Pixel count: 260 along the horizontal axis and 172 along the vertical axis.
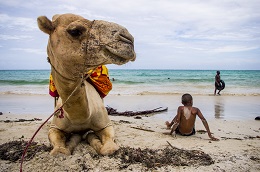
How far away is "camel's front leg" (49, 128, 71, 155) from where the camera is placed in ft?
11.8

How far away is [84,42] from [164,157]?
2.04 meters

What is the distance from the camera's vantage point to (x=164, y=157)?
3725 mm

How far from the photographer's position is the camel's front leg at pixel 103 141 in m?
3.72

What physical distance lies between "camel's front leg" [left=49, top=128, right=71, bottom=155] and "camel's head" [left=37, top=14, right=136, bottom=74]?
1292mm

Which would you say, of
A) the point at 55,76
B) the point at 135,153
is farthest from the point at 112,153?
the point at 55,76

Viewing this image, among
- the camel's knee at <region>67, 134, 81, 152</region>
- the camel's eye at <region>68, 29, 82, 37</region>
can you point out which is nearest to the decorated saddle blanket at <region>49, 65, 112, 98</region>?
the camel's knee at <region>67, 134, 81, 152</region>

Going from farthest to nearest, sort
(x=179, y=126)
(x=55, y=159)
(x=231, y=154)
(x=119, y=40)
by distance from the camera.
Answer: (x=179, y=126) → (x=231, y=154) → (x=55, y=159) → (x=119, y=40)

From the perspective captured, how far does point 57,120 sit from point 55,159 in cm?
78

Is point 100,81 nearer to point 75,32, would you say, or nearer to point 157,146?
point 157,146

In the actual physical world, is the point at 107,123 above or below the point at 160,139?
above

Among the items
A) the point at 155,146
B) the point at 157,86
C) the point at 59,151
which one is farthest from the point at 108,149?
the point at 157,86

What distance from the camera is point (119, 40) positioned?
7.98 feet

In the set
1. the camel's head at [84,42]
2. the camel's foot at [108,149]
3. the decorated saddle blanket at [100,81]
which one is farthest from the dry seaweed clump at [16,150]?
the camel's head at [84,42]

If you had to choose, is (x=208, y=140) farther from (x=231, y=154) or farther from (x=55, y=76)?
(x=55, y=76)
